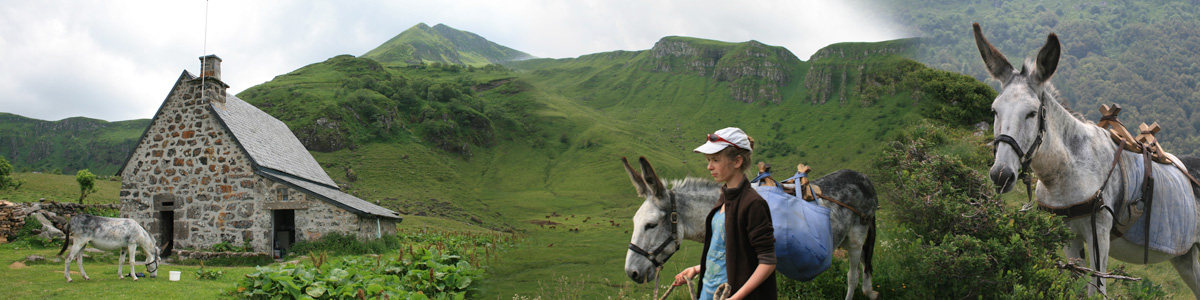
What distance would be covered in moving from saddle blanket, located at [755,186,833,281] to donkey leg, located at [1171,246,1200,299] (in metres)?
3.77

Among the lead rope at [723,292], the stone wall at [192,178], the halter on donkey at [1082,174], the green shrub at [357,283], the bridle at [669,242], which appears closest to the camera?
the lead rope at [723,292]

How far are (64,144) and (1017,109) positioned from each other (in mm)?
195311

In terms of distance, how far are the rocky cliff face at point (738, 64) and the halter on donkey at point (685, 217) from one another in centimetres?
13607

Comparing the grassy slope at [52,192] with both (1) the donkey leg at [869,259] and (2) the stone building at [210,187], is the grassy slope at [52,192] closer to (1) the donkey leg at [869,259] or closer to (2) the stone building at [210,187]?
(2) the stone building at [210,187]

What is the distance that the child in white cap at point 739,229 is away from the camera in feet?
7.95

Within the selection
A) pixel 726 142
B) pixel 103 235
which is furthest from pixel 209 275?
pixel 726 142

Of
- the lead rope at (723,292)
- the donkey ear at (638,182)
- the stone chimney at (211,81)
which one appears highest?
the stone chimney at (211,81)

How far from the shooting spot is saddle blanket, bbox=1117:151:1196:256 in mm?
4059

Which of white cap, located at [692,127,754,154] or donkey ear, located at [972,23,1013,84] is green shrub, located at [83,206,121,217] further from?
donkey ear, located at [972,23,1013,84]

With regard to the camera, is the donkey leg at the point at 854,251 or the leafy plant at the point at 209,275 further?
the leafy plant at the point at 209,275

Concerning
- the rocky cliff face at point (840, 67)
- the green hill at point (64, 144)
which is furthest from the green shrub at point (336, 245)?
the green hill at point (64, 144)

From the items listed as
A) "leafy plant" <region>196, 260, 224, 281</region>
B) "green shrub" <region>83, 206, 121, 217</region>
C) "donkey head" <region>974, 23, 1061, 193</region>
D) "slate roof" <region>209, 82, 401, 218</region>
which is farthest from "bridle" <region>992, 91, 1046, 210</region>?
"green shrub" <region>83, 206, 121, 217</region>

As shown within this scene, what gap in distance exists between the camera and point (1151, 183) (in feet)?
13.4

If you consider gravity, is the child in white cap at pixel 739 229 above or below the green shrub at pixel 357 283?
above
